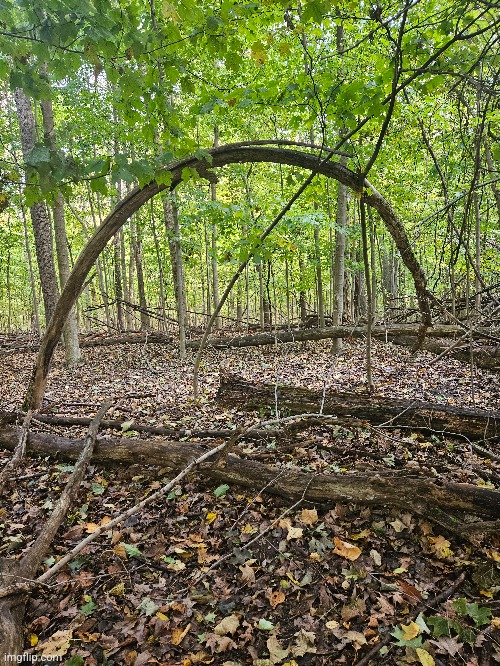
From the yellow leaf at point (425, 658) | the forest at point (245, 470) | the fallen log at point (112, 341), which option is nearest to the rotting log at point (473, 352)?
the forest at point (245, 470)

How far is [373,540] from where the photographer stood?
Result: 3.05 metres

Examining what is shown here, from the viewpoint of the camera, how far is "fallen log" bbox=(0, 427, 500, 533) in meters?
3.00

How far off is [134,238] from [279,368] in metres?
10.6

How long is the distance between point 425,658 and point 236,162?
168 inches

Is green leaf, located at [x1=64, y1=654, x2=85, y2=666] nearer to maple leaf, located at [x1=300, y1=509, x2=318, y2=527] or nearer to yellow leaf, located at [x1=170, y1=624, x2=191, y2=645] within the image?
yellow leaf, located at [x1=170, y1=624, x2=191, y2=645]

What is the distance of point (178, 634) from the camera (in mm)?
2551

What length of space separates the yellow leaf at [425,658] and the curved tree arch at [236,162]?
308 cm

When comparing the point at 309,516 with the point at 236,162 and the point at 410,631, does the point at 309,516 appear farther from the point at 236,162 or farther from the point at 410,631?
Answer: the point at 236,162

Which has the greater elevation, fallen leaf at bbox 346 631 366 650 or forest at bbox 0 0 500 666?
forest at bbox 0 0 500 666

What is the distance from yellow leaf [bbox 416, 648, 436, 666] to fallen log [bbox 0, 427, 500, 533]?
956 mm

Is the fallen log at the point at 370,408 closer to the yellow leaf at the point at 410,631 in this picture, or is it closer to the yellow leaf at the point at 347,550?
the yellow leaf at the point at 347,550

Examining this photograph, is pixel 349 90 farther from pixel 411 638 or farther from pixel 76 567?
pixel 76 567

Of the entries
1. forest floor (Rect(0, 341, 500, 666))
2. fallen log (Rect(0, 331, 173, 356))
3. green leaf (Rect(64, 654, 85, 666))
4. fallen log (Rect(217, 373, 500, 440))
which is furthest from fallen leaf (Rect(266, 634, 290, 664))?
fallen log (Rect(0, 331, 173, 356))

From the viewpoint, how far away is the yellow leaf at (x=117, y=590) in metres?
2.88
